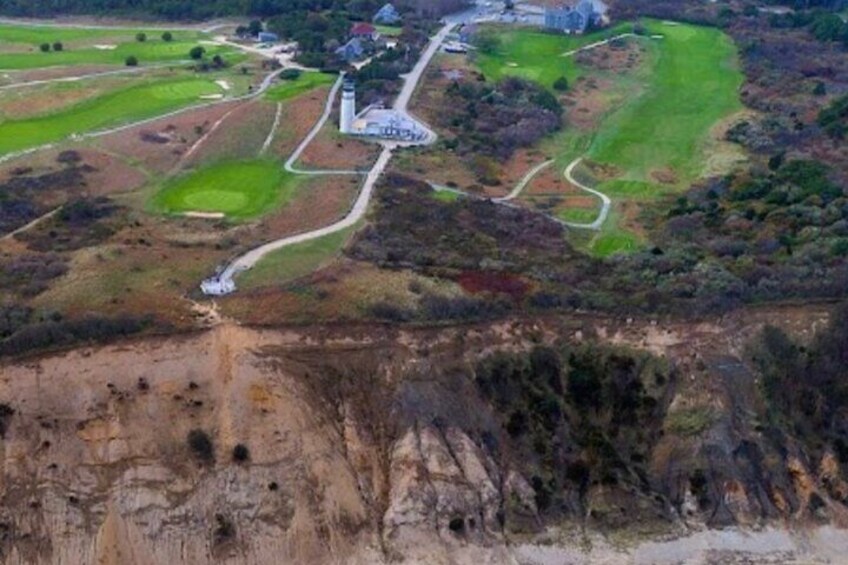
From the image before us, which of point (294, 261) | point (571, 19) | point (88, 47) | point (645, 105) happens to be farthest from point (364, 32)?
point (294, 261)

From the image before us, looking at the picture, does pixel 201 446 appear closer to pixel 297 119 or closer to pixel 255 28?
pixel 297 119

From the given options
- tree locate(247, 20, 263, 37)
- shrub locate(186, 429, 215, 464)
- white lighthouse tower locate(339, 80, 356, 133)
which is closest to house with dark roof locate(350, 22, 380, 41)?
tree locate(247, 20, 263, 37)

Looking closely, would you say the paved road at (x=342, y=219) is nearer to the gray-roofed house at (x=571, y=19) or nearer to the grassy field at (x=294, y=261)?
the grassy field at (x=294, y=261)

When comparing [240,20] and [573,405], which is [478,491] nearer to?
[573,405]

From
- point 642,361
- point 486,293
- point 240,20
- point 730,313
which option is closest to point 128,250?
point 486,293

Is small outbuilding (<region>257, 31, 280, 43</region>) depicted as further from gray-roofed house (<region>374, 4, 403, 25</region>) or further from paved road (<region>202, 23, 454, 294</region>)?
paved road (<region>202, 23, 454, 294</region>)

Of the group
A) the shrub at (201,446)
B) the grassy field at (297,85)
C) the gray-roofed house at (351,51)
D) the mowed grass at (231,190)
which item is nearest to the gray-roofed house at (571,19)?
the gray-roofed house at (351,51)
